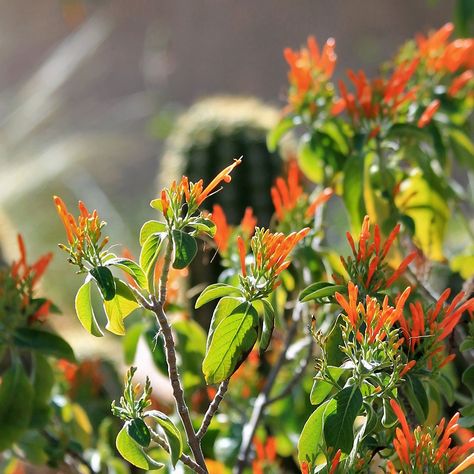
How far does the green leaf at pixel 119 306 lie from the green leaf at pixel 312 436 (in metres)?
0.14

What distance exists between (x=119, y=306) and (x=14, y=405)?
26cm

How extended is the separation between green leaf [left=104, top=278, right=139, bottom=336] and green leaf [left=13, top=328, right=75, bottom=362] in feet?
0.75

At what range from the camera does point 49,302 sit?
34.2 inches

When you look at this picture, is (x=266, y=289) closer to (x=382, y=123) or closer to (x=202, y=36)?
(x=382, y=123)

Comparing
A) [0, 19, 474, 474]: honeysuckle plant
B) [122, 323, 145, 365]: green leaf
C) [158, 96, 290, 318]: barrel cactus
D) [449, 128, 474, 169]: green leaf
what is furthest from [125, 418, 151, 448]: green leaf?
[158, 96, 290, 318]: barrel cactus

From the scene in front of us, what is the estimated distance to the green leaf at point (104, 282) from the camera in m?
0.58

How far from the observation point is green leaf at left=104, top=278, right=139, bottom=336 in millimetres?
623

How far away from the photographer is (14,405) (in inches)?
33.0

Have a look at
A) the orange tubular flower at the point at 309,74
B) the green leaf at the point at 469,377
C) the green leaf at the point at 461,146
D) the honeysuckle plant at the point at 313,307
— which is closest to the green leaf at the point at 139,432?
the honeysuckle plant at the point at 313,307

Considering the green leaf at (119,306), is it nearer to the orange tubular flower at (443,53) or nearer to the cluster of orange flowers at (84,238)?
the cluster of orange flowers at (84,238)

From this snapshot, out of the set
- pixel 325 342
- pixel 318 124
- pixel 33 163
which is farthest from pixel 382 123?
pixel 33 163

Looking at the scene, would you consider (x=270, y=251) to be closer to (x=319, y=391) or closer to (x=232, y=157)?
(x=319, y=391)

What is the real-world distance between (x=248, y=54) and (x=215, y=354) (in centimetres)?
639

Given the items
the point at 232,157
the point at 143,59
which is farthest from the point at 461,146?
the point at 143,59
